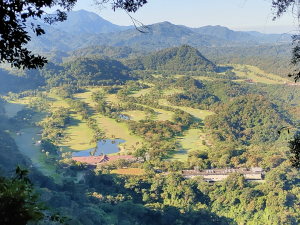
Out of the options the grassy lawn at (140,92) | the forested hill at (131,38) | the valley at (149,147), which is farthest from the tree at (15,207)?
the forested hill at (131,38)

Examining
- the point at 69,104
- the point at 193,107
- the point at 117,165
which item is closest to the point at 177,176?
the point at 117,165

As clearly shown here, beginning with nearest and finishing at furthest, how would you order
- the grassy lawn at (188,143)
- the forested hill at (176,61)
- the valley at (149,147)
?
1. the valley at (149,147)
2. the grassy lawn at (188,143)
3. the forested hill at (176,61)

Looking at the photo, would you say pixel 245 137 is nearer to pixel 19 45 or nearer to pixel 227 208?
pixel 227 208

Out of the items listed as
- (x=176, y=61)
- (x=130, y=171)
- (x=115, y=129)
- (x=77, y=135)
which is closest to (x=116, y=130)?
(x=115, y=129)

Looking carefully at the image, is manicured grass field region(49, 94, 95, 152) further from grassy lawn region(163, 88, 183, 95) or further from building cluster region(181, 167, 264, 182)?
grassy lawn region(163, 88, 183, 95)

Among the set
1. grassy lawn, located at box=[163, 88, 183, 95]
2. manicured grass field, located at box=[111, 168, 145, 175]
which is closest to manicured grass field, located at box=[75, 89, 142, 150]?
manicured grass field, located at box=[111, 168, 145, 175]

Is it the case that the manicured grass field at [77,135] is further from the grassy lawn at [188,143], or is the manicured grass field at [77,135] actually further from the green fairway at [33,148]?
the grassy lawn at [188,143]

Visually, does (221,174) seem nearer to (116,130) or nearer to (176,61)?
(116,130)
